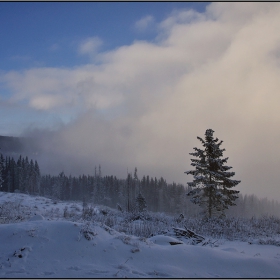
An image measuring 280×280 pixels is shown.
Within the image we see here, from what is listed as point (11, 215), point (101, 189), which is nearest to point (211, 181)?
point (11, 215)

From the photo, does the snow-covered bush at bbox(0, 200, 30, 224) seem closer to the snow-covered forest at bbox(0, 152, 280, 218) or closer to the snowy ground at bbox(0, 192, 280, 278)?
the snowy ground at bbox(0, 192, 280, 278)

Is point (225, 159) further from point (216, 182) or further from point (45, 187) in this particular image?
point (45, 187)

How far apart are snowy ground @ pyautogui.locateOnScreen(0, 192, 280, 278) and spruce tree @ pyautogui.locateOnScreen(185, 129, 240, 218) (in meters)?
13.4

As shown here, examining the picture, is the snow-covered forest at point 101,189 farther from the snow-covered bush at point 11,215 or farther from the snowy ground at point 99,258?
the snowy ground at point 99,258

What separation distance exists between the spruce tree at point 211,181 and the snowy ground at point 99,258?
13353 mm

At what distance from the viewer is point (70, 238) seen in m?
6.55

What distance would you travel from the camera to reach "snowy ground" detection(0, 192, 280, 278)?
203 inches

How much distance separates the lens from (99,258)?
19.1 feet

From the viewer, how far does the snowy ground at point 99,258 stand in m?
5.16

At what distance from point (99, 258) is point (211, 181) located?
15.5 metres

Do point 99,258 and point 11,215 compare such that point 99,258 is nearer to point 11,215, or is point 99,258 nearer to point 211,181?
point 11,215

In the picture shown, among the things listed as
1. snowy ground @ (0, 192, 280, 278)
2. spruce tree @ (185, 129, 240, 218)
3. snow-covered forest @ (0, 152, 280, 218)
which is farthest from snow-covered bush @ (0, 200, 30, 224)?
snow-covered forest @ (0, 152, 280, 218)

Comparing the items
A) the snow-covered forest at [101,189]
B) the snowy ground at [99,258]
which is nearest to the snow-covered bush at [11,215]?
the snowy ground at [99,258]

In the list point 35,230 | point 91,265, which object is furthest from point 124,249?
point 35,230
